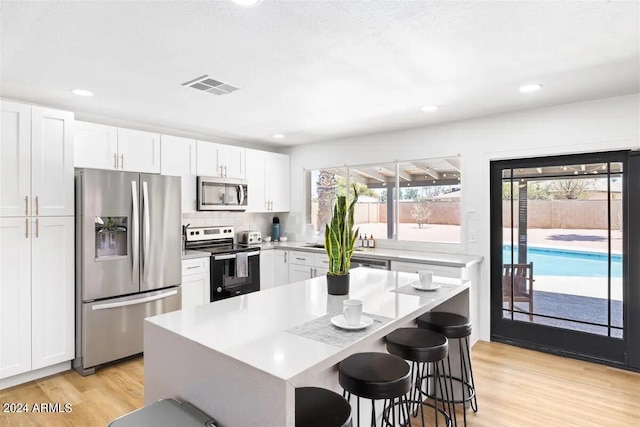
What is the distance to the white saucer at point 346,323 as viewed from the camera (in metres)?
1.52

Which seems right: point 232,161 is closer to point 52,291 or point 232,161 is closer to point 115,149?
point 115,149

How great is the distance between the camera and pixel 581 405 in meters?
2.58

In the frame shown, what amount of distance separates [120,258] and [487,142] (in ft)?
12.5

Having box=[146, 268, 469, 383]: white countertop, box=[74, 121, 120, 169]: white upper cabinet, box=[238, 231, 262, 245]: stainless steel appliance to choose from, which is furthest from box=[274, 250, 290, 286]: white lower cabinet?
box=[146, 268, 469, 383]: white countertop

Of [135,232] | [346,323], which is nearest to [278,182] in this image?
[135,232]

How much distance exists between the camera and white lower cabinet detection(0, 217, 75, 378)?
2.83m

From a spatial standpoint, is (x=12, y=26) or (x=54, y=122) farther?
(x=54, y=122)

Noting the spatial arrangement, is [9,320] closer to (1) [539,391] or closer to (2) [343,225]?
(2) [343,225]

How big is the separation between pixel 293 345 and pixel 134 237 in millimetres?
2589

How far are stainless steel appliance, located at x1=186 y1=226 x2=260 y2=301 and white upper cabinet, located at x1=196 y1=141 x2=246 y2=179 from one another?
722 mm

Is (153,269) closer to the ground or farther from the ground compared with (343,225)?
closer to the ground

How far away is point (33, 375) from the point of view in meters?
3.02

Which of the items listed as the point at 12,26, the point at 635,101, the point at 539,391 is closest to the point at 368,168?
the point at 635,101

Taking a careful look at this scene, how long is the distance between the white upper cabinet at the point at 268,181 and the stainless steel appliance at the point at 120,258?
57.9 inches
